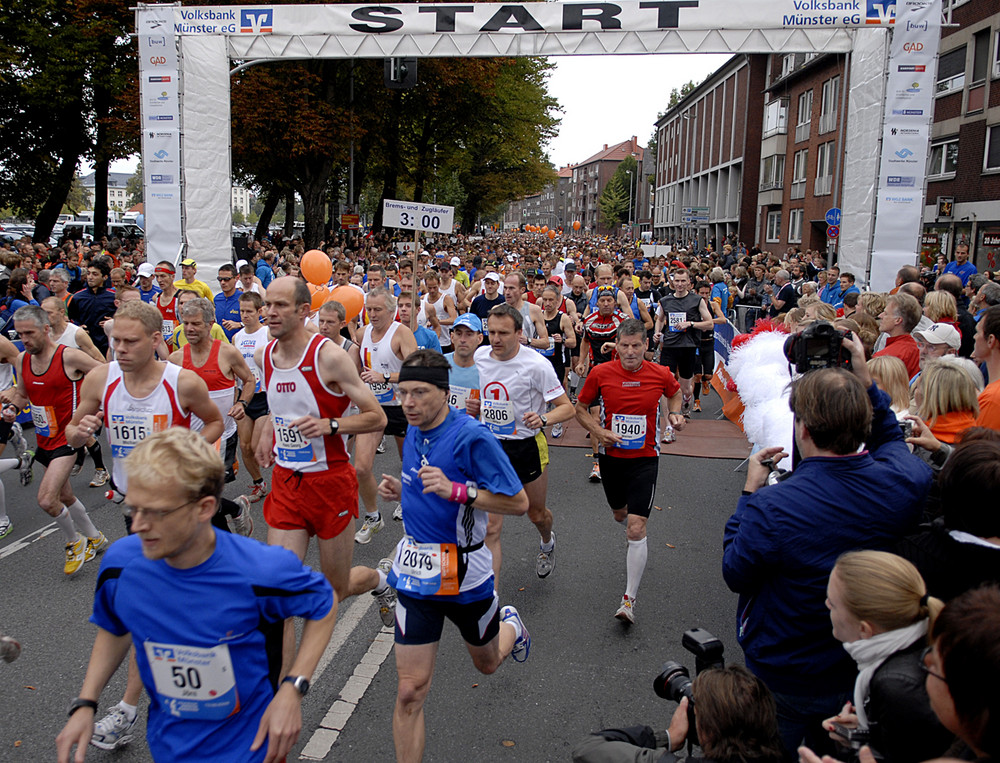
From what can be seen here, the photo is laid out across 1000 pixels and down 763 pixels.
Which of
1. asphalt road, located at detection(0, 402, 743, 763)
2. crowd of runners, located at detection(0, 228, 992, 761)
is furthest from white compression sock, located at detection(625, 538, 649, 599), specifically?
asphalt road, located at detection(0, 402, 743, 763)

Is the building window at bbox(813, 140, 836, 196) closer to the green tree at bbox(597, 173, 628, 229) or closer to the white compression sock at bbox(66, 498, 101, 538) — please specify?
the white compression sock at bbox(66, 498, 101, 538)

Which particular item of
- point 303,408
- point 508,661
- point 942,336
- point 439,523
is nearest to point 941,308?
point 942,336

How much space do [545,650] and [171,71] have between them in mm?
12678

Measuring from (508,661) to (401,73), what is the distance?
1110 centimetres

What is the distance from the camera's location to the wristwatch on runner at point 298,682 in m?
2.33

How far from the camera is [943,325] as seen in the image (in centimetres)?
564

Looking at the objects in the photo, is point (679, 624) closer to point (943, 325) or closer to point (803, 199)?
point (943, 325)

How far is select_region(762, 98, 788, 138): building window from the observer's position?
4400 centimetres

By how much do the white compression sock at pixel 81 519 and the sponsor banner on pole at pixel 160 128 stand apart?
8.89 meters

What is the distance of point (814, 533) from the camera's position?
2.64m

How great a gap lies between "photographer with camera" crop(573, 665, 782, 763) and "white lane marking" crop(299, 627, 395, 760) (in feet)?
6.22

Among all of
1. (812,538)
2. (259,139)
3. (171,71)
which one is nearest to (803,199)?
(259,139)

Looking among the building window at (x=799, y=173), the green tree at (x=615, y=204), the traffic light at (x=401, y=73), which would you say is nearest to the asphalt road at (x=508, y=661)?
the traffic light at (x=401, y=73)

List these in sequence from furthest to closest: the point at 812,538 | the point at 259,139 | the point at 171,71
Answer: the point at 259,139, the point at 171,71, the point at 812,538
